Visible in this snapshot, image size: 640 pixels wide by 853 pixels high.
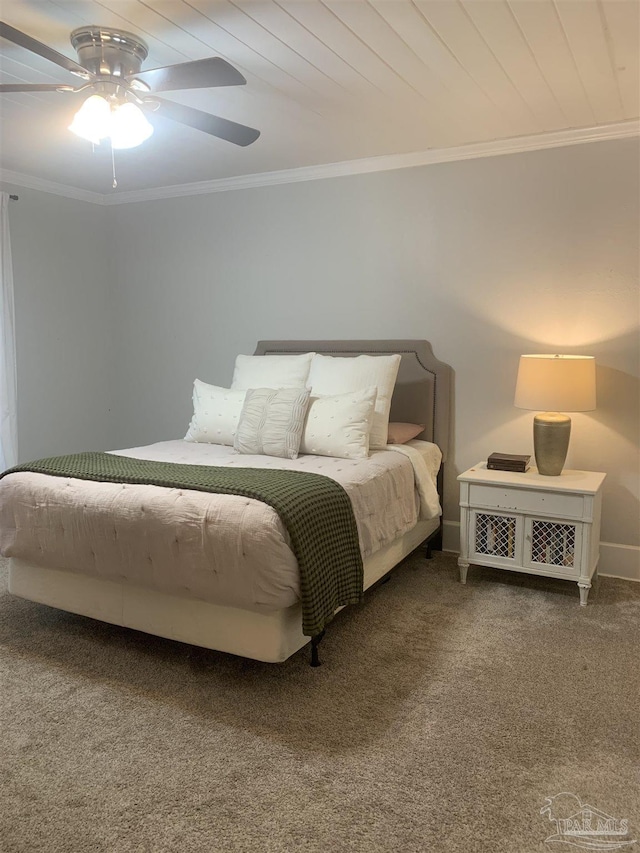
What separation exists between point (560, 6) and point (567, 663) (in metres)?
2.34

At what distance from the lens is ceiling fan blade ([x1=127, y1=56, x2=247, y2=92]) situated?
211cm

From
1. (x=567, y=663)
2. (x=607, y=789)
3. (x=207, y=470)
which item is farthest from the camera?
(x=207, y=470)

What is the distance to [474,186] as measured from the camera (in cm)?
377

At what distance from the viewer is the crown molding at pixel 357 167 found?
3416 mm

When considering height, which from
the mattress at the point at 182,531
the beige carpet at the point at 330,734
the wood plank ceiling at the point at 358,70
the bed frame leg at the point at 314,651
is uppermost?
the wood plank ceiling at the point at 358,70

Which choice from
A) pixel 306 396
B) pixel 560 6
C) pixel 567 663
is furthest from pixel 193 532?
pixel 560 6

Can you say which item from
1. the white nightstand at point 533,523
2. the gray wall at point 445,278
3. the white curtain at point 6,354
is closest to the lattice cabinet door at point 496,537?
the white nightstand at point 533,523

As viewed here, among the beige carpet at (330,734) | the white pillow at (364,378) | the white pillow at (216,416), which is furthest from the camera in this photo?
the white pillow at (216,416)

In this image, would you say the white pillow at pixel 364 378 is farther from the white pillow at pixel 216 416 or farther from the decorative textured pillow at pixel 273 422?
the white pillow at pixel 216 416

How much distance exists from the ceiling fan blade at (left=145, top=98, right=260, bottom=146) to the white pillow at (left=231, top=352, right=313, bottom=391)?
145cm

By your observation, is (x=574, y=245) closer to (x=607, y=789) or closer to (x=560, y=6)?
(x=560, y=6)

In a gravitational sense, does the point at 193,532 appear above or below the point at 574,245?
below

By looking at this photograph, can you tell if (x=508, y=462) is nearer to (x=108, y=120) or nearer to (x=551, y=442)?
(x=551, y=442)

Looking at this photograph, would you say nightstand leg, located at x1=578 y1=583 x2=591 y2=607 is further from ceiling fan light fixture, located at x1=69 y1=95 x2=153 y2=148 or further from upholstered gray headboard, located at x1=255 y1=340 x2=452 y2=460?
ceiling fan light fixture, located at x1=69 y1=95 x2=153 y2=148
